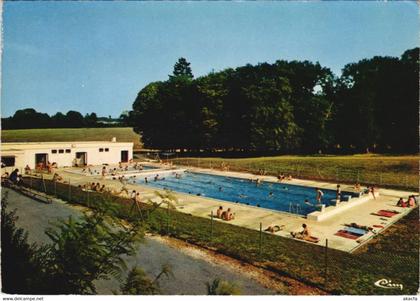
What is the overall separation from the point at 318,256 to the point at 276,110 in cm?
4642

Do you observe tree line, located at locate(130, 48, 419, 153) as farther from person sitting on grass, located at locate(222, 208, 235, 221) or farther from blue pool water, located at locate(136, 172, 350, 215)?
person sitting on grass, located at locate(222, 208, 235, 221)

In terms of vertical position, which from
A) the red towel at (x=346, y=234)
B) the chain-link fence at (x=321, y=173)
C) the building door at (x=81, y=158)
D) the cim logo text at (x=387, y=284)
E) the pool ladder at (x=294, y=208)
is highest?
the building door at (x=81, y=158)

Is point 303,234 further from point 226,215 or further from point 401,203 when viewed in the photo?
point 401,203

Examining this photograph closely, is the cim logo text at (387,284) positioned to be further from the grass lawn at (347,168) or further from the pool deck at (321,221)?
the grass lawn at (347,168)

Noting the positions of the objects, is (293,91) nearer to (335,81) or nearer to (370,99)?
(335,81)

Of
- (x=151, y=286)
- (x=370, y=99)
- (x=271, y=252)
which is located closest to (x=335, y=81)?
(x=370, y=99)

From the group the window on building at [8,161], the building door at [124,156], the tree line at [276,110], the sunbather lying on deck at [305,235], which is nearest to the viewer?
the sunbather lying on deck at [305,235]

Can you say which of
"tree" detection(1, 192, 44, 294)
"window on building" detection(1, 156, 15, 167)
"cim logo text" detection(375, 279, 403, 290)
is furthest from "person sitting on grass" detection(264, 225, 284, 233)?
"window on building" detection(1, 156, 15, 167)

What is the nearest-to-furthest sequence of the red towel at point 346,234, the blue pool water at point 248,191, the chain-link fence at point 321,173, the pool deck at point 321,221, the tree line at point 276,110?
the red towel at point 346,234, the pool deck at point 321,221, the blue pool water at point 248,191, the chain-link fence at point 321,173, the tree line at point 276,110

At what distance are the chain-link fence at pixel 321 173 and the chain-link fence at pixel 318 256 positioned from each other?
16.6 m

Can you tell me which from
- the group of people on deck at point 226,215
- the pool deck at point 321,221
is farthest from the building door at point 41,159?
the group of people on deck at point 226,215

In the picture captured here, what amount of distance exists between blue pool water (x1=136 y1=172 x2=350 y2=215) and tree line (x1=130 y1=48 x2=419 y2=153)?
2062 centimetres

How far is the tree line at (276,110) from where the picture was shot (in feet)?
176

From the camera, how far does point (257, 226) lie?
2006 cm
